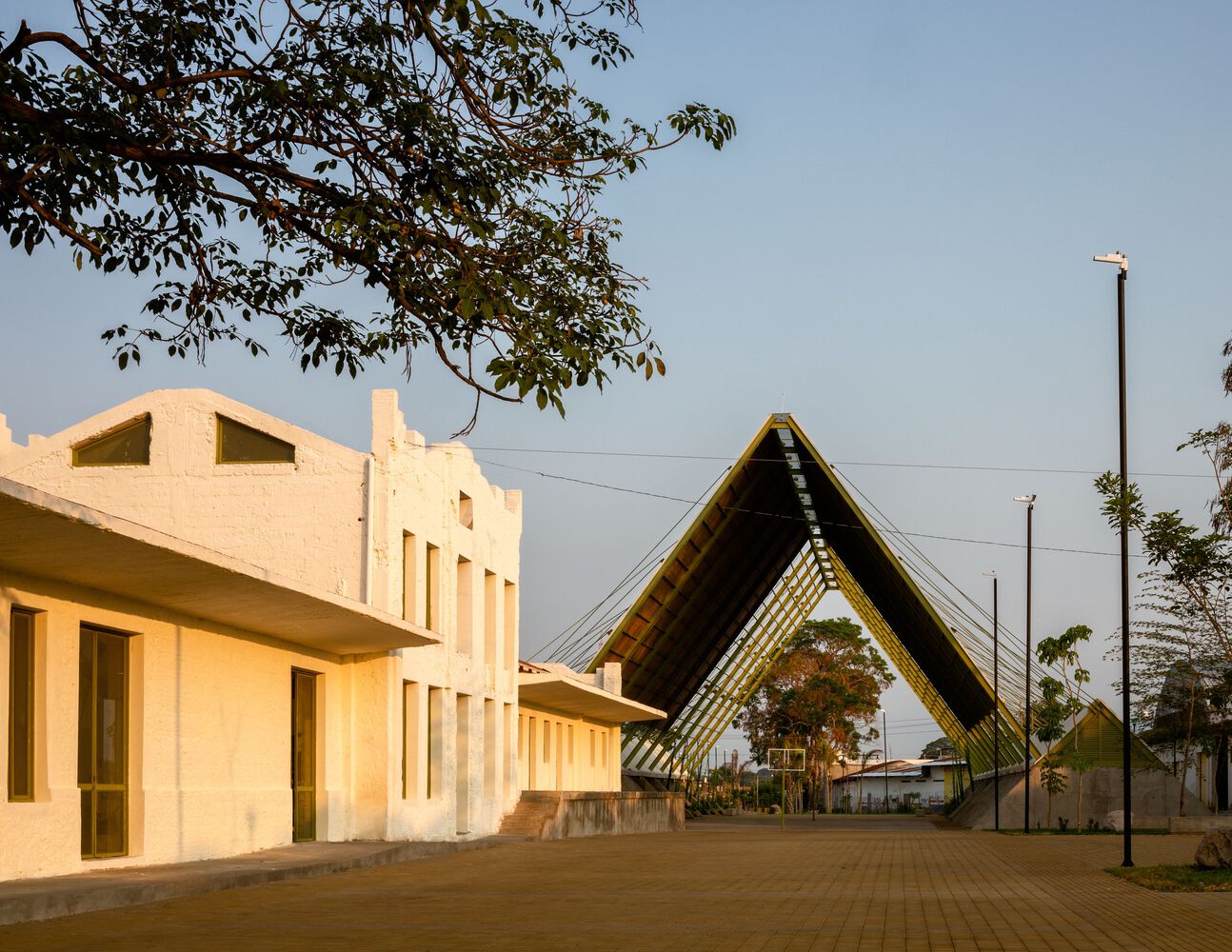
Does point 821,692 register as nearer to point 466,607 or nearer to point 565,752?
point 565,752

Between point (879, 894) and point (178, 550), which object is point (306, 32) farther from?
point (879, 894)

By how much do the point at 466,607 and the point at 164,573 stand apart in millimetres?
15514

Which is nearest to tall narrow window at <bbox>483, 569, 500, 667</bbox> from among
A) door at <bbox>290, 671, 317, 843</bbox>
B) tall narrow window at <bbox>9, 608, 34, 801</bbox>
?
door at <bbox>290, 671, 317, 843</bbox>

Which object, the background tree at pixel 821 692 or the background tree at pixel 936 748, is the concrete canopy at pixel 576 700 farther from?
the background tree at pixel 936 748

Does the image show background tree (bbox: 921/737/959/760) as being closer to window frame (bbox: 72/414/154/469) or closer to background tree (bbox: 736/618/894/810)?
background tree (bbox: 736/618/894/810)

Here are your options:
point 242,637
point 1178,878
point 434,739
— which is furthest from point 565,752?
point 1178,878

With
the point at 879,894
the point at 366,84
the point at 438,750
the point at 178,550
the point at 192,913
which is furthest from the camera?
the point at 438,750

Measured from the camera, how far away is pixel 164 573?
52.7ft

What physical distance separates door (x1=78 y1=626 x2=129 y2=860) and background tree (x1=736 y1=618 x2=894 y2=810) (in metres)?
68.9

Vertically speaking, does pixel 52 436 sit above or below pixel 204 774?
above

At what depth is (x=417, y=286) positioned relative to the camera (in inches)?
399

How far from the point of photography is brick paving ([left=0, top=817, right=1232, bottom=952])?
11.7 m

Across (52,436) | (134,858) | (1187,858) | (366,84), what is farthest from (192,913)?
(1187,858)

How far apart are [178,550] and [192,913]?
11.0 feet
